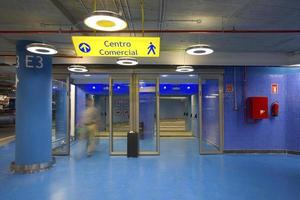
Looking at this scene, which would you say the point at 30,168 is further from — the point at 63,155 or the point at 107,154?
the point at 107,154

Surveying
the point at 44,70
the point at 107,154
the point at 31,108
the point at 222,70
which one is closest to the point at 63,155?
the point at 107,154

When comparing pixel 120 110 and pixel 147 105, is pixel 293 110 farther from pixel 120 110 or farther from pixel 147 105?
pixel 120 110

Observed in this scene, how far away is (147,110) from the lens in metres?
8.81

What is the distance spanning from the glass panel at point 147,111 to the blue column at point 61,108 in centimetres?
247

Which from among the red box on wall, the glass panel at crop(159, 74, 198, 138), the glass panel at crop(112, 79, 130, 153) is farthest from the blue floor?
the glass panel at crop(159, 74, 198, 138)

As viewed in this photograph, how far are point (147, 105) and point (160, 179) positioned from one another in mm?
3849

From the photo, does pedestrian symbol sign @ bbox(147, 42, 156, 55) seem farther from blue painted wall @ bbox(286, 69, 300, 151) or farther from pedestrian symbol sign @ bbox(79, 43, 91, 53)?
blue painted wall @ bbox(286, 69, 300, 151)

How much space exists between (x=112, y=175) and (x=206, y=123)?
530 centimetres

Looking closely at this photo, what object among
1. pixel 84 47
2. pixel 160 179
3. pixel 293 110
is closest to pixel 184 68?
pixel 160 179

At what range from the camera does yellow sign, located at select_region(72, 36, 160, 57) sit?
156 inches

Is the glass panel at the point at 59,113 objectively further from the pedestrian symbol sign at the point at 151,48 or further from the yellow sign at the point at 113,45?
the pedestrian symbol sign at the point at 151,48

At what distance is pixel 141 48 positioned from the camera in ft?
13.2

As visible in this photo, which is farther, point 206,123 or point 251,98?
point 206,123

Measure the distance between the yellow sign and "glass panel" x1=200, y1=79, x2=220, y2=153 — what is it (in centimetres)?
456
